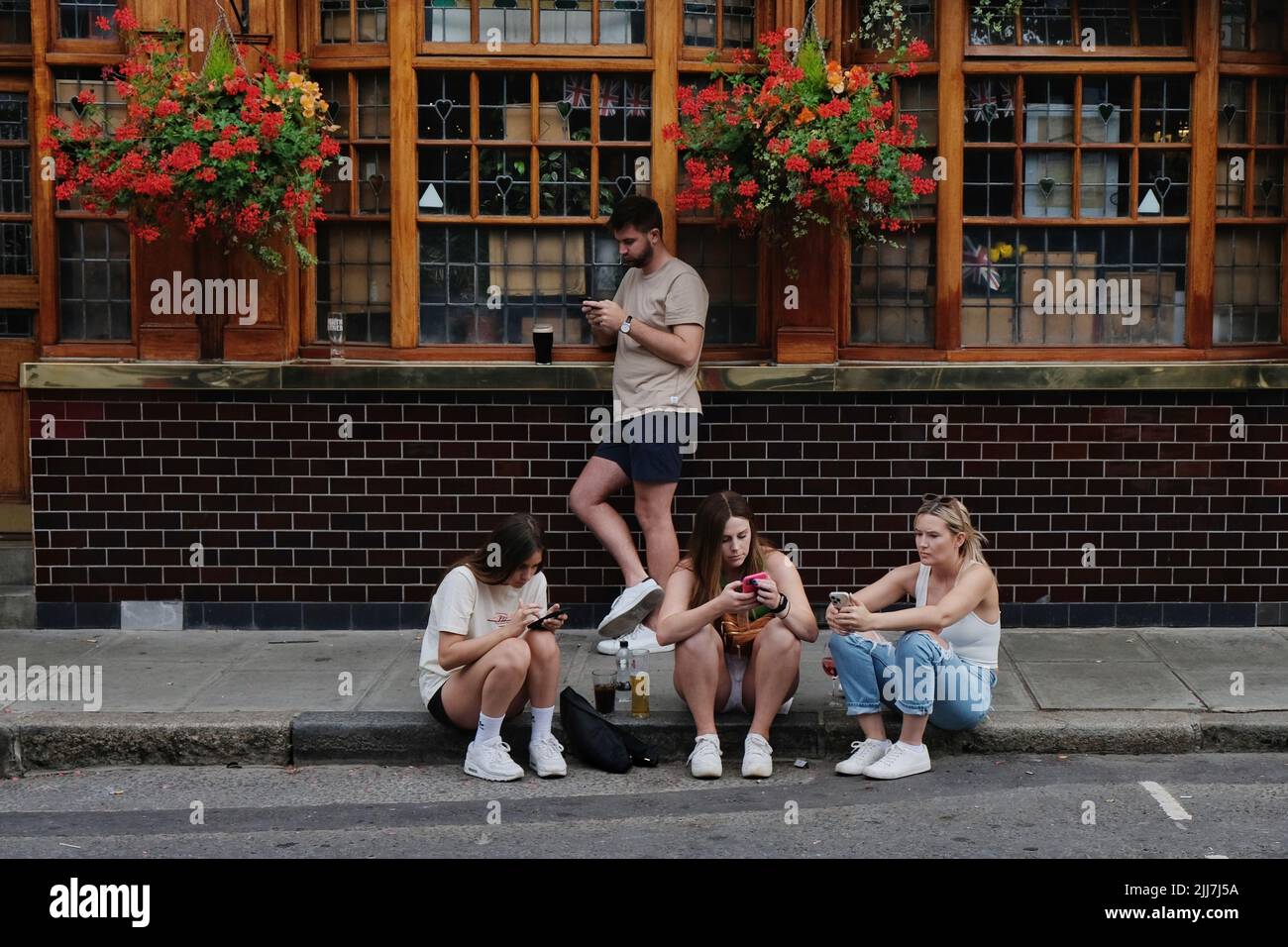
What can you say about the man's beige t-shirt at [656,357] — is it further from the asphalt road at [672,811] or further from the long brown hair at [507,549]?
the asphalt road at [672,811]

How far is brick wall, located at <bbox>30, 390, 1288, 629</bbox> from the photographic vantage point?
30.6ft

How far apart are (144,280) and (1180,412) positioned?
5861 millimetres

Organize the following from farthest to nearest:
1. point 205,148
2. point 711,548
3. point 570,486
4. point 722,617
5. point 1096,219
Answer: point 1096,219 < point 570,486 < point 205,148 < point 722,617 < point 711,548

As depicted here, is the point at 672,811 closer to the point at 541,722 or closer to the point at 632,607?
the point at 541,722

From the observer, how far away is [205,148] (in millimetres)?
8703

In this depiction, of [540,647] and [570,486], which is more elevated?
[570,486]

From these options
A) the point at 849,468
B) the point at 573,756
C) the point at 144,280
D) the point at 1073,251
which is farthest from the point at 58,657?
the point at 1073,251

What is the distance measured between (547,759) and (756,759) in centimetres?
92

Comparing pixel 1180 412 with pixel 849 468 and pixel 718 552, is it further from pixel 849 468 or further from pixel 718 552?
pixel 718 552

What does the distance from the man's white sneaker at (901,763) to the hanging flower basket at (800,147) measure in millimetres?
2975

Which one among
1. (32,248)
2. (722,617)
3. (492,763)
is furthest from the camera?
(32,248)

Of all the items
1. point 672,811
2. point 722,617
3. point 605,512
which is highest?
point 605,512

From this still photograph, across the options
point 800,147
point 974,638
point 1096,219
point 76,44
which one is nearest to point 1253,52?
point 1096,219

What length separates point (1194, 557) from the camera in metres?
9.43
